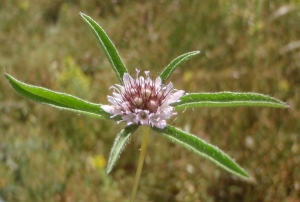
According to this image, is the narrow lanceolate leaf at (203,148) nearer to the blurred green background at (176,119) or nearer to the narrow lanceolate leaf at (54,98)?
the narrow lanceolate leaf at (54,98)

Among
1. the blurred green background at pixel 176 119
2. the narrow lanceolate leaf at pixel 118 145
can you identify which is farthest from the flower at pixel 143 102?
the blurred green background at pixel 176 119

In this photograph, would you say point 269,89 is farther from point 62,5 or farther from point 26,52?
point 62,5

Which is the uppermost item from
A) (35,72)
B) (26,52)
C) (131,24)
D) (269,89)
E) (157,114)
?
(131,24)

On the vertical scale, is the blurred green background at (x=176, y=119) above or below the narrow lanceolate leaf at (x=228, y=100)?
above

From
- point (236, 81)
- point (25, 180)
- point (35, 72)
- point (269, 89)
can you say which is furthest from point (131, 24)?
point (25, 180)

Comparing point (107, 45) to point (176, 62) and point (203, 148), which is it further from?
point (203, 148)

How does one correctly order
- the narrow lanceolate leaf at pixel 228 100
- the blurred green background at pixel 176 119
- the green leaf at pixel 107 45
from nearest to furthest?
the narrow lanceolate leaf at pixel 228 100, the green leaf at pixel 107 45, the blurred green background at pixel 176 119

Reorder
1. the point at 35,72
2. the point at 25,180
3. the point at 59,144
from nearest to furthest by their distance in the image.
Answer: the point at 25,180
the point at 59,144
the point at 35,72
